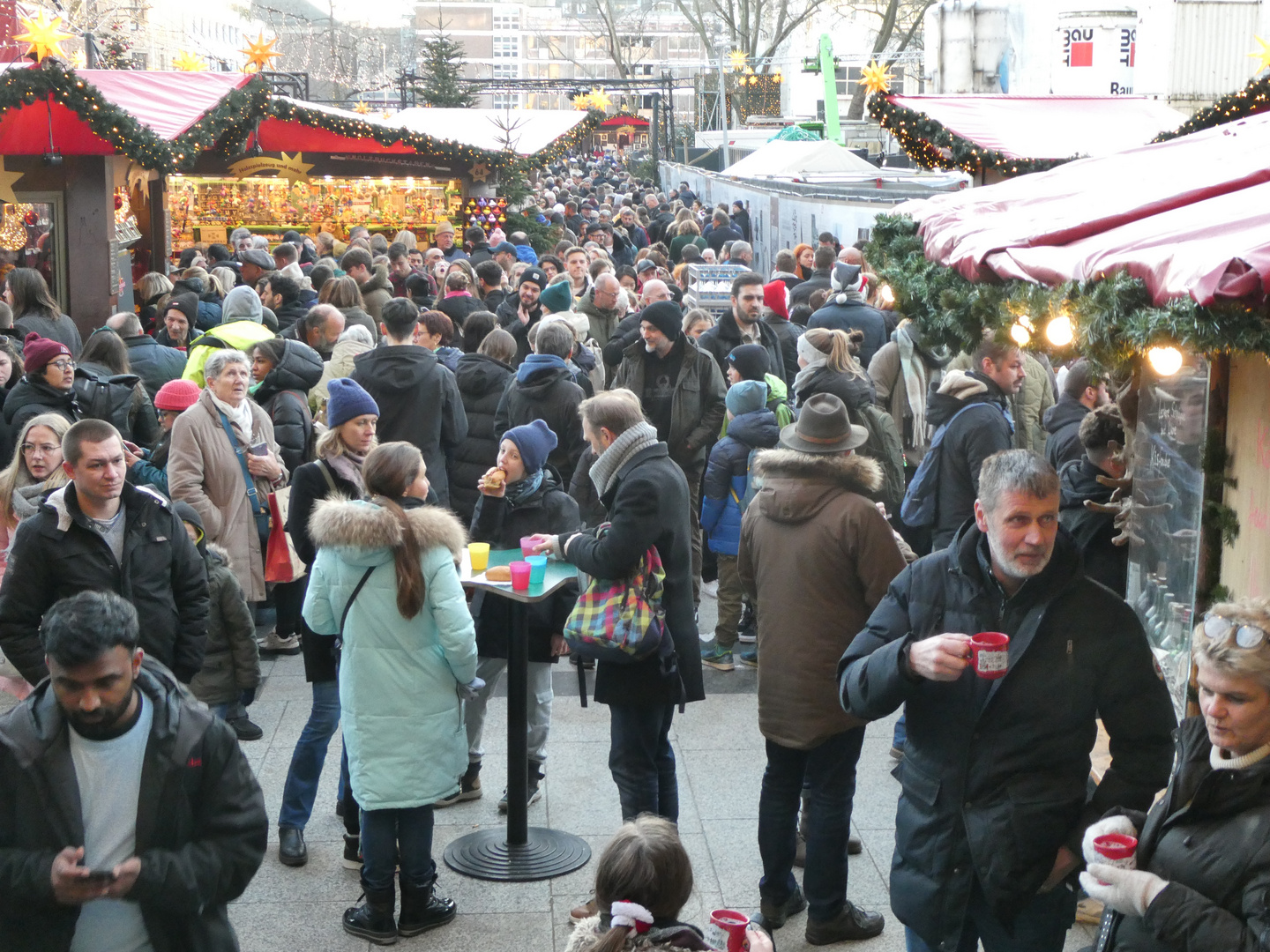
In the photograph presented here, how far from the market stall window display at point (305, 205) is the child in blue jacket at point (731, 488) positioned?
42.7 feet

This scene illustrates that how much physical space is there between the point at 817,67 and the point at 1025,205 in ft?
128

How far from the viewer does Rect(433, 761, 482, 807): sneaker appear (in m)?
5.99

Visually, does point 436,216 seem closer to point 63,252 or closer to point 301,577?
point 63,252

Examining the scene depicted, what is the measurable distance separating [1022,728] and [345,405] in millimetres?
3317

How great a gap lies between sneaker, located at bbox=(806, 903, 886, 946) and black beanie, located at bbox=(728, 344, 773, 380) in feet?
12.1

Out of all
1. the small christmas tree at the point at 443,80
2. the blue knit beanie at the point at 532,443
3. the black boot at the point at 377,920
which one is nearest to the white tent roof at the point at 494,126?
the small christmas tree at the point at 443,80

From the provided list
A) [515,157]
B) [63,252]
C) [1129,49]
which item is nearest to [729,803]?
[63,252]

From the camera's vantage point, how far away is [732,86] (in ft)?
200

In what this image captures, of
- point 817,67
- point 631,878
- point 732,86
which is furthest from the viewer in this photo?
point 732,86

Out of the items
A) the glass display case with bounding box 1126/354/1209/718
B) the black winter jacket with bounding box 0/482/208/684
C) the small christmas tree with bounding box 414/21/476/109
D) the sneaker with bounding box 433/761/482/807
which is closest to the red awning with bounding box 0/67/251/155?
the sneaker with bounding box 433/761/482/807

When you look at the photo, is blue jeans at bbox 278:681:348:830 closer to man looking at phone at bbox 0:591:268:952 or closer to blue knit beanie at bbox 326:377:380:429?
blue knit beanie at bbox 326:377:380:429

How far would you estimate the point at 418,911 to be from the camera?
492 cm

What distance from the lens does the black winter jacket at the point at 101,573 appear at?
184 inches

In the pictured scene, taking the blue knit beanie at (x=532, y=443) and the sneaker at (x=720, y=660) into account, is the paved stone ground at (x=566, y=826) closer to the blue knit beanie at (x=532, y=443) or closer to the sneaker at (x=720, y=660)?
the sneaker at (x=720, y=660)
